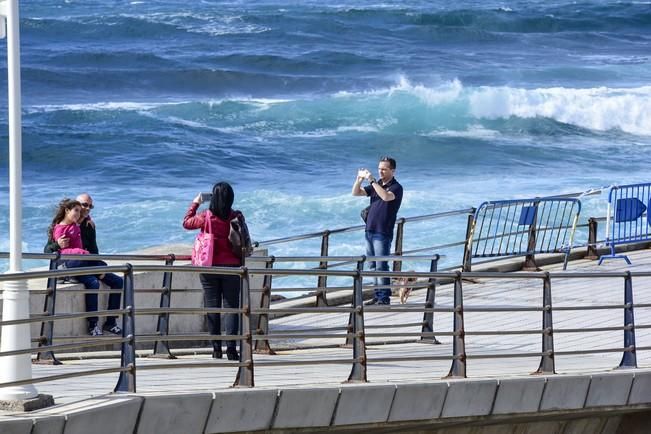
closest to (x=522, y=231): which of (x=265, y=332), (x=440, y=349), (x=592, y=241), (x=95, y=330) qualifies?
(x=592, y=241)

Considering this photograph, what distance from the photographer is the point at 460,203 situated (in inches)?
1275

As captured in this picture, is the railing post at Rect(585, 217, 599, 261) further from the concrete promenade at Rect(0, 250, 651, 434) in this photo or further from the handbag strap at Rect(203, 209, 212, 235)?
the handbag strap at Rect(203, 209, 212, 235)

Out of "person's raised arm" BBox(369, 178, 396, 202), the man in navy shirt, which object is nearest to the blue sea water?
the man in navy shirt

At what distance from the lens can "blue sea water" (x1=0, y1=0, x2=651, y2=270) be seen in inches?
1330

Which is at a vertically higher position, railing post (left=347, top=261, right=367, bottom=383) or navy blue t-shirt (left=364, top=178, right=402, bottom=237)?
railing post (left=347, top=261, right=367, bottom=383)

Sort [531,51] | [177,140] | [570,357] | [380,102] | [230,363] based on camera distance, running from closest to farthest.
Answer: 1. [230,363]
2. [570,357]
3. [177,140]
4. [380,102]
5. [531,51]

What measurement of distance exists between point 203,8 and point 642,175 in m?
36.3

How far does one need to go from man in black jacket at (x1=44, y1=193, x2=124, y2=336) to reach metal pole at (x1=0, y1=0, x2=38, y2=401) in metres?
3.64

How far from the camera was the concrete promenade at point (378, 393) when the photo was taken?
8461mm

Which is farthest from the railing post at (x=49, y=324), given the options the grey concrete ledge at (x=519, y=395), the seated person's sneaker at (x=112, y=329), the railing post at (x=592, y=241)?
the railing post at (x=592, y=241)

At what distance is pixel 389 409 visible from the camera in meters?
9.84

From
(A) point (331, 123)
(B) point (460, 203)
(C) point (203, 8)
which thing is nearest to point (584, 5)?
(C) point (203, 8)

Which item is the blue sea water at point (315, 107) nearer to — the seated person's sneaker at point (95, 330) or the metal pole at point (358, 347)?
the seated person's sneaker at point (95, 330)

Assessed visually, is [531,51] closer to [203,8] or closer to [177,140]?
[203,8]
